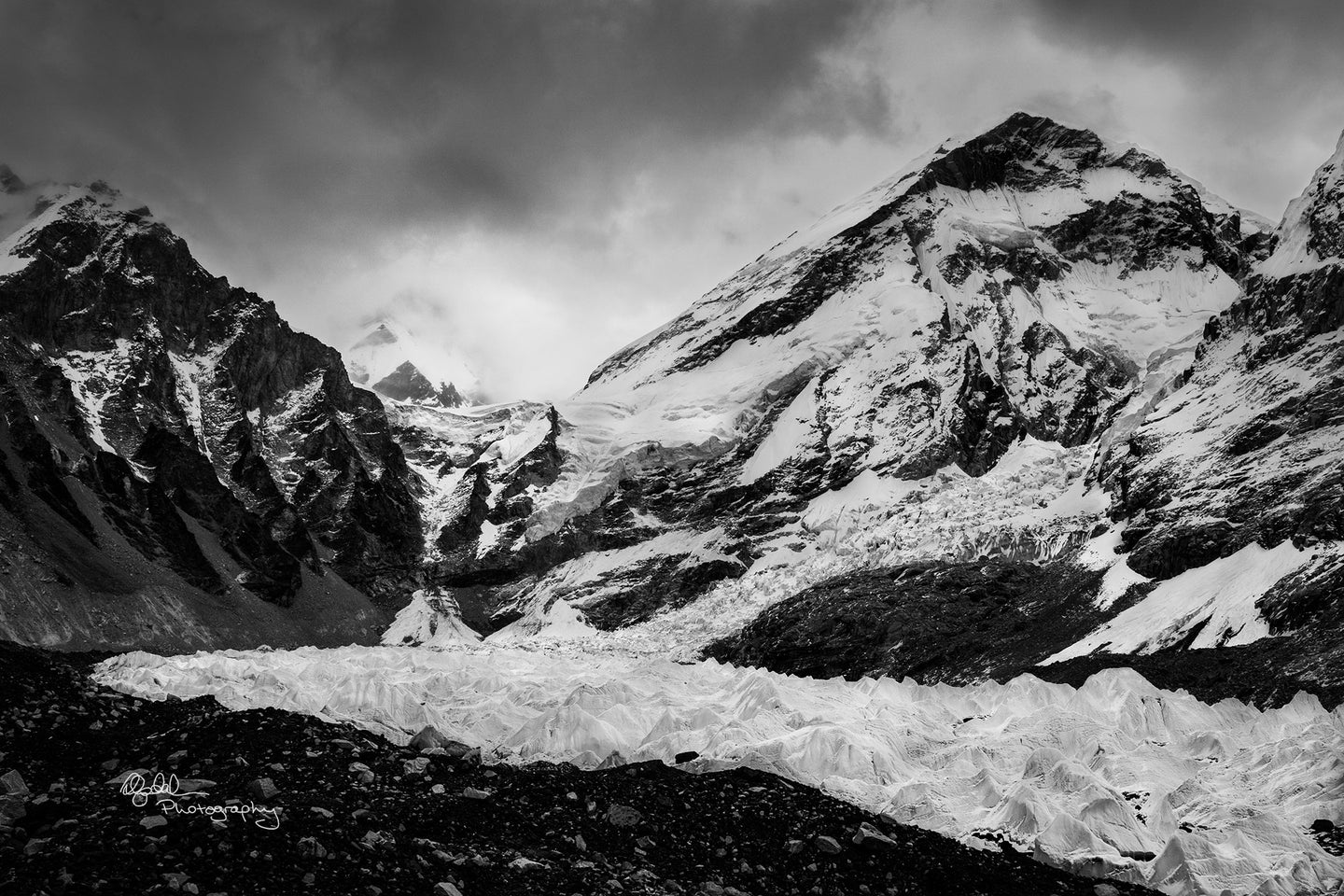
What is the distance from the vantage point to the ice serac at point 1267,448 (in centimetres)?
9794

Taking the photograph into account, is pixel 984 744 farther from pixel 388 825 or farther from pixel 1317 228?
pixel 1317 228

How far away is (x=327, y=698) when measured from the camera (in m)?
40.5

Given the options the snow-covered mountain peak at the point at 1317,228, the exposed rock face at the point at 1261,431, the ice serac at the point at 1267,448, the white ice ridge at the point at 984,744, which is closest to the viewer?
the white ice ridge at the point at 984,744

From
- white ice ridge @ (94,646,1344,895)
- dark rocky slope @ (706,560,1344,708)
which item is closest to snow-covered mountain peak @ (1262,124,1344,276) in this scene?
dark rocky slope @ (706,560,1344,708)

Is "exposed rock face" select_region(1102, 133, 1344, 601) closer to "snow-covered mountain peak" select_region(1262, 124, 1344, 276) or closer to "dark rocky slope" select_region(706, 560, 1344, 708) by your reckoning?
"snow-covered mountain peak" select_region(1262, 124, 1344, 276)

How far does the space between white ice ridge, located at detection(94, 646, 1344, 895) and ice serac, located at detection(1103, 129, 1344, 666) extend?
52397 mm

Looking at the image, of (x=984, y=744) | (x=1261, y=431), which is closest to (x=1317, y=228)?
(x=1261, y=431)

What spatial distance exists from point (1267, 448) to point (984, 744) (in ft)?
382

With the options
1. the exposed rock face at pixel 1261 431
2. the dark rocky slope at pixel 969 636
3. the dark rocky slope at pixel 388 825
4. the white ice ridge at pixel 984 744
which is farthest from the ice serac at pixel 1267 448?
the dark rocky slope at pixel 388 825

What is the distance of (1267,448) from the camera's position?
13212 centimetres

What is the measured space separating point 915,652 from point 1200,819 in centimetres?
10994

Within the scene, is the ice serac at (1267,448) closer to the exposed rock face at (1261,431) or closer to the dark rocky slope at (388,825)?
the exposed rock face at (1261,431)

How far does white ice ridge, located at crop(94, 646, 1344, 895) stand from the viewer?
2553 cm

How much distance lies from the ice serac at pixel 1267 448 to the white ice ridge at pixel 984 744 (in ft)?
172
